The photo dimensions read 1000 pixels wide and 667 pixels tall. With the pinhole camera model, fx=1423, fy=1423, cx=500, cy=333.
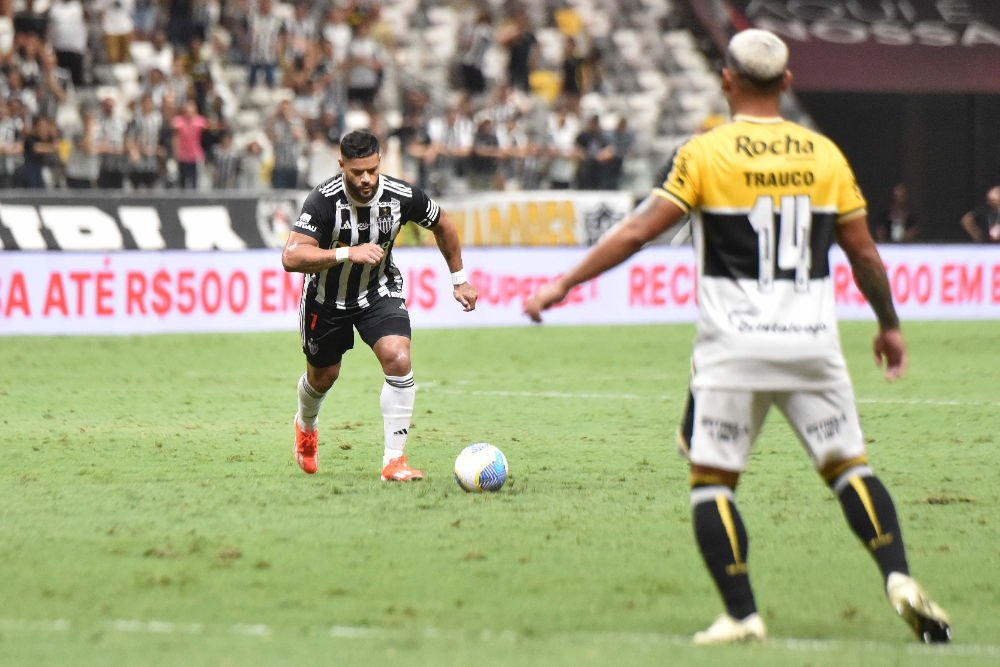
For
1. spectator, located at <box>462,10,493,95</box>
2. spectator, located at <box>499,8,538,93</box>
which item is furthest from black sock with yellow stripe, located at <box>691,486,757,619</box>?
spectator, located at <box>499,8,538,93</box>

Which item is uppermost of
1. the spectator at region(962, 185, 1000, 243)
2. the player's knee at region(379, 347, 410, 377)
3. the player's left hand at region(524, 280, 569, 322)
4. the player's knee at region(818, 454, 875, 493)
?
the player's left hand at region(524, 280, 569, 322)

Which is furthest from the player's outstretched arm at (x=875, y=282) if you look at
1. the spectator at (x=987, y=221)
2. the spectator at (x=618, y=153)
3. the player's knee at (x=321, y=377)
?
the spectator at (x=987, y=221)

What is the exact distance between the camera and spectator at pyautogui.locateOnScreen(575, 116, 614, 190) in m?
23.0

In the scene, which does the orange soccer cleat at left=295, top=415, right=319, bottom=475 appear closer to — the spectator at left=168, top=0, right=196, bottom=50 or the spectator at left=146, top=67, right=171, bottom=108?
the spectator at left=146, top=67, right=171, bottom=108

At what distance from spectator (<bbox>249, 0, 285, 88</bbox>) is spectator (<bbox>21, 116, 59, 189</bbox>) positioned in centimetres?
459

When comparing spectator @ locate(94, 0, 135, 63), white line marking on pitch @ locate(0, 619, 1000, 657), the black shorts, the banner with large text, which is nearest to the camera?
white line marking on pitch @ locate(0, 619, 1000, 657)

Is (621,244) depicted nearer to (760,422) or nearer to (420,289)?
(760,422)

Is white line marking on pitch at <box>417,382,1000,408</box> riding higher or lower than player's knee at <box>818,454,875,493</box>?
lower

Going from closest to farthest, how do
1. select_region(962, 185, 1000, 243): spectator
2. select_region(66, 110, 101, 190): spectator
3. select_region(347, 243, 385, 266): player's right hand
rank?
select_region(347, 243, 385, 266): player's right hand
select_region(66, 110, 101, 190): spectator
select_region(962, 185, 1000, 243): spectator

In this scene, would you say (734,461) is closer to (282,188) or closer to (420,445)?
(420,445)

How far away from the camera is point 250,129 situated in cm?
2402

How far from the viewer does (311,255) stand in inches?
311

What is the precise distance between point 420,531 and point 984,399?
23.8 ft

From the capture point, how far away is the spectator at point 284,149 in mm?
21328
